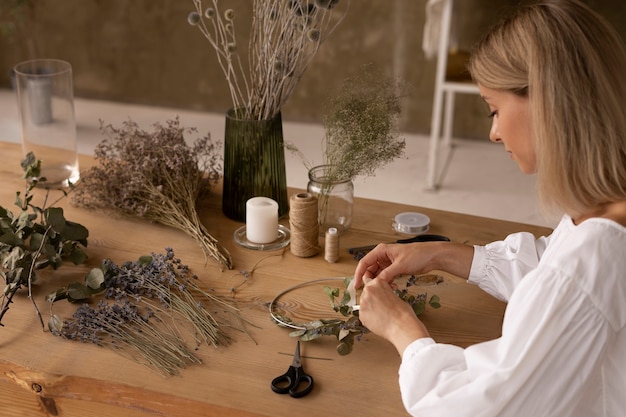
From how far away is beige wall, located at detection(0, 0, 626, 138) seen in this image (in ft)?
14.6

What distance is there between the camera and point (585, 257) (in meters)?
1.19

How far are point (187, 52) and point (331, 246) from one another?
3.25 metres

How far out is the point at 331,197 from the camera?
1.92m

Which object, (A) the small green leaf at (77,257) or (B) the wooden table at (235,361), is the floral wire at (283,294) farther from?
(A) the small green leaf at (77,257)

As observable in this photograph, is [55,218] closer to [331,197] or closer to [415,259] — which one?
[331,197]

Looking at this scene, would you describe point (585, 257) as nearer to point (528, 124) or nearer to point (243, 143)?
point (528, 124)

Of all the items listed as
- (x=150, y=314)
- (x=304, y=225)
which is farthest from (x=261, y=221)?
(x=150, y=314)

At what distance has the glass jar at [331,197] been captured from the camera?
74.4 inches

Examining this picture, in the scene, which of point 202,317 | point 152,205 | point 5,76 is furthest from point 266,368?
point 5,76

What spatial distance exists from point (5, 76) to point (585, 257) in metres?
4.80

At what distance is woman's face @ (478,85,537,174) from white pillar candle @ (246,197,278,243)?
679mm

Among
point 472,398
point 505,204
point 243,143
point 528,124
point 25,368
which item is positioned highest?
point 528,124

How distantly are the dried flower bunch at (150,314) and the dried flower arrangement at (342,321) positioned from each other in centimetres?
11

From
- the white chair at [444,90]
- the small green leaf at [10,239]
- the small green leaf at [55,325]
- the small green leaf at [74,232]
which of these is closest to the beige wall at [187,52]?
the white chair at [444,90]
